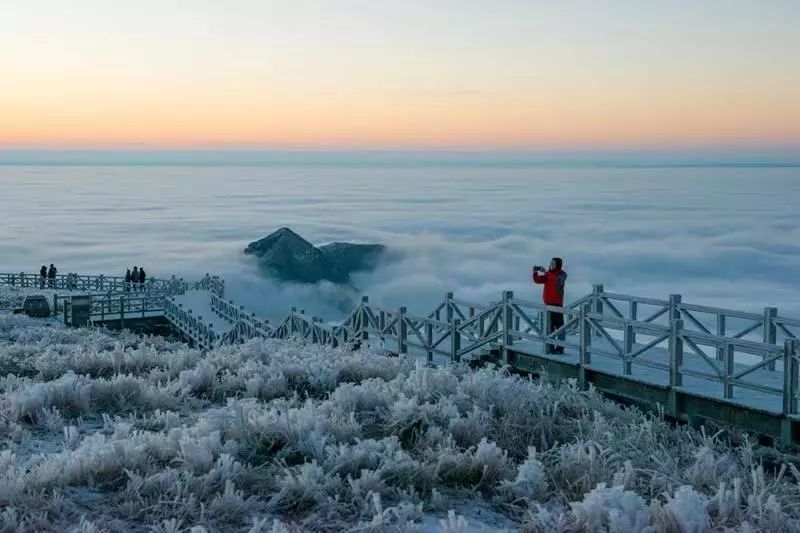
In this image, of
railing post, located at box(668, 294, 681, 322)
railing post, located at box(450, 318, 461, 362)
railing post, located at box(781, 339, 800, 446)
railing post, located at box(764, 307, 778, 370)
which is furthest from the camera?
railing post, located at box(450, 318, 461, 362)

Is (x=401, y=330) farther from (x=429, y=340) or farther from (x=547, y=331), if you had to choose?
(x=547, y=331)

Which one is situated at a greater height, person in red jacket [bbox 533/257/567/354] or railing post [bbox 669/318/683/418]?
person in red jacket [bbox 533/257/567/354]

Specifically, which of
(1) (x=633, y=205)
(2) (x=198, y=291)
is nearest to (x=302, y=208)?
(1) (x=633, y=205)

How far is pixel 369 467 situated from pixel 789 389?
19.0 feet

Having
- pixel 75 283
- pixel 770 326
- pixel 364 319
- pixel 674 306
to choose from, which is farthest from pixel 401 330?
pixel 75 283

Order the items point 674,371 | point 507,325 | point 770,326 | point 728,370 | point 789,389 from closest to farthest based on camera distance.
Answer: point 789,389
point 728,370
point 674,371
point 770,326
point 507,325

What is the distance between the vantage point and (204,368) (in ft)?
30.4

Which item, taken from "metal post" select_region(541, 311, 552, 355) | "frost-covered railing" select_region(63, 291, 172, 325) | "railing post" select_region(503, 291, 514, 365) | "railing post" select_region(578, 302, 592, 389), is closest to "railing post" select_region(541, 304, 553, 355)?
"metal post" select_region(541, 311, 552, 355)

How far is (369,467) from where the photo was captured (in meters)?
5.73

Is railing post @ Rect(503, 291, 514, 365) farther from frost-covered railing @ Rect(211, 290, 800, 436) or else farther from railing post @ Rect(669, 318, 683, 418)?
railing post @ Rect(669, 318, 683, 418)

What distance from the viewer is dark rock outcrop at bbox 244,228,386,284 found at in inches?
2653

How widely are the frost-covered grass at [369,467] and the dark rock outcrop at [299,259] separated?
194ft

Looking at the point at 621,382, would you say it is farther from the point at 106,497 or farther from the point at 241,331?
the point at 241,331

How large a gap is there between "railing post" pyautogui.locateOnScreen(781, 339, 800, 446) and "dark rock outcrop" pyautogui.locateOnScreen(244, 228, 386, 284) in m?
58.6
